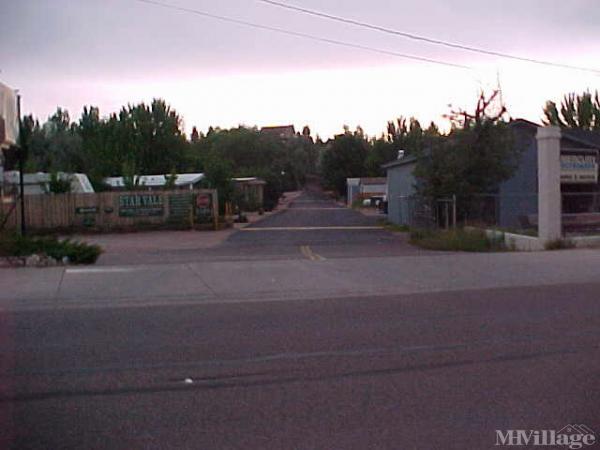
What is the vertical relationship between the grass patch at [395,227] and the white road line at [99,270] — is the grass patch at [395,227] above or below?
below

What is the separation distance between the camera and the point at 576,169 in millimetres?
28844

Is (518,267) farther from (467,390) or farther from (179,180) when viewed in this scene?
(179,180)

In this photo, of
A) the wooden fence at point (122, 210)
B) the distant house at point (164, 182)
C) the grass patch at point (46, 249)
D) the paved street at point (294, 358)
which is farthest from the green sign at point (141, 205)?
the paved street at point (294, 358)

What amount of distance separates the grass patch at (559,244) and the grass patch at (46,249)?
1278 cm

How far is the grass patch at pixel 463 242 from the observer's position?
1094 inches

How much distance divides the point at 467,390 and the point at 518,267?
457 inches

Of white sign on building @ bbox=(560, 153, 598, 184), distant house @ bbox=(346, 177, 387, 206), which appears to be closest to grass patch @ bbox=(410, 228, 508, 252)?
white sign on building @ bbox=(560, 153, 598, 184)

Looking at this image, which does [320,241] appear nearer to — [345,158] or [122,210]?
[122,210]

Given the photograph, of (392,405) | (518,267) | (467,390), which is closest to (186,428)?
(392,405)

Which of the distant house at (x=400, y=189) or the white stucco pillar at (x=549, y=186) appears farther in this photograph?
the distant house at (x=400, y=189)

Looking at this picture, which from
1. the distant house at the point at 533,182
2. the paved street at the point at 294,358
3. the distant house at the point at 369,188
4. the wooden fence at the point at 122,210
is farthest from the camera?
the distant house at the point at 369,188

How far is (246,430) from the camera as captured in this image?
6.96 m

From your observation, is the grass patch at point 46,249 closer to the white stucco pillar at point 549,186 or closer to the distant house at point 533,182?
the white stucco pillar at point 549,186

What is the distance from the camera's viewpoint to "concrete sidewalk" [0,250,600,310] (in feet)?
49.5
